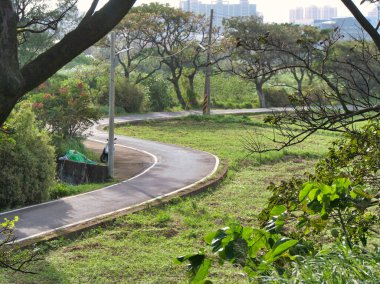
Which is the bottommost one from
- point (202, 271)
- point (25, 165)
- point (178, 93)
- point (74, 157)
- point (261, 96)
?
point (74, 157)

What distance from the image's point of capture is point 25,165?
16.4 m

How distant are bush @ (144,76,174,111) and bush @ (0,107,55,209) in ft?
101

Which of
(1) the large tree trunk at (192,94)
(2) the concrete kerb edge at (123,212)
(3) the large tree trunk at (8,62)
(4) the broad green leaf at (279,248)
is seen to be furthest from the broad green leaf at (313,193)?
(1) the large tree trunk at (192,94)

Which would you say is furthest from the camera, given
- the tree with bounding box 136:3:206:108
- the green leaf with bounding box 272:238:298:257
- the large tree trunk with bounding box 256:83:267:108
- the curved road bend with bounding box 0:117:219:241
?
the large tree trunk with bounding box 256:83:267:108

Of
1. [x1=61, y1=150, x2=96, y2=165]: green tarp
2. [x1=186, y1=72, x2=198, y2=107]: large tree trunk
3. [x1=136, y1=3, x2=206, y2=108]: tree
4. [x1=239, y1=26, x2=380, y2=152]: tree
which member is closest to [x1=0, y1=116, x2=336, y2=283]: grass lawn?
[x1=239, y1=26, x2=380, y2=152]: tree

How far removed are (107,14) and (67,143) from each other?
21.5m

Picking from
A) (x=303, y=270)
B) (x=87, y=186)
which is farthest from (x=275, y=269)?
(x=87, y=186)

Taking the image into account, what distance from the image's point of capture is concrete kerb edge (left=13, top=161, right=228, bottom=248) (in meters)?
11.9

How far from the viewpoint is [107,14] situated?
366 centimetres

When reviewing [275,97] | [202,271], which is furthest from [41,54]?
[275,97]

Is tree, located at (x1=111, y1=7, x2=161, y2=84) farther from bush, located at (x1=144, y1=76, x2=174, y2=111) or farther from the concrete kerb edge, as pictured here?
the concrete kerb edge

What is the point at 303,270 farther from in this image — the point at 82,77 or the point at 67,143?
the point at 82,77

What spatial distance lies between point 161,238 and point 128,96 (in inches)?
1287

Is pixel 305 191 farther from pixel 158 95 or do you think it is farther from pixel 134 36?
pixel 158 95
